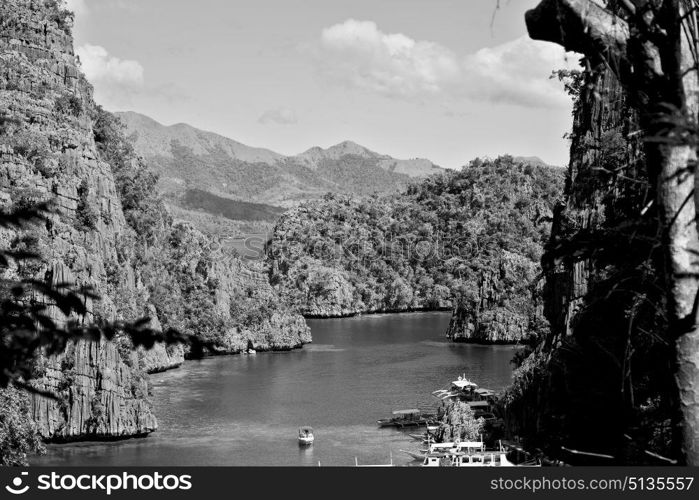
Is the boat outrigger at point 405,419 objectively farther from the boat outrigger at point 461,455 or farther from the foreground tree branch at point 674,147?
the foreground tree branch at point 674,147

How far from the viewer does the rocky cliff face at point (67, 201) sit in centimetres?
5241

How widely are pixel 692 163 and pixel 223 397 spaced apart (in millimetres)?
66010

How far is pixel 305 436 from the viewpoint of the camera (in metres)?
51.7

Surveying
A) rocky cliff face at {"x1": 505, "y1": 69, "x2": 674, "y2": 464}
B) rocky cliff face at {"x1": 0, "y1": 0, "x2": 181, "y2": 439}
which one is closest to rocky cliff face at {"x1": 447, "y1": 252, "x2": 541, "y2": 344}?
rocky cliff face at {"x1": 0, "y1": 0, "x2": 181, "y2": 439}

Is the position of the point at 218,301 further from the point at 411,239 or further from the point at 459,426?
the point at 411,239

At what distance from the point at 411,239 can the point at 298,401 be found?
11525 centimetres

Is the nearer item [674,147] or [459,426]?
[674,147]

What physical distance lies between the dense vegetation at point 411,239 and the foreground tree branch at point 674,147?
149m

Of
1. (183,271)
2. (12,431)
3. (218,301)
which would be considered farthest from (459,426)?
(183,271)

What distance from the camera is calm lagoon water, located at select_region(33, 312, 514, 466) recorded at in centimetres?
4984

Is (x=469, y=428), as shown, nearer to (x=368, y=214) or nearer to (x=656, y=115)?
(x=656, y=115)

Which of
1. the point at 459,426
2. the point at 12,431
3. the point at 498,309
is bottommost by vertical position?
the point at 459,426

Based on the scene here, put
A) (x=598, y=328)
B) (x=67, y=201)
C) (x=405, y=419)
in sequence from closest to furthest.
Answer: (x=598, y=328) → (x=67, y=201) → (x=405, y=419)

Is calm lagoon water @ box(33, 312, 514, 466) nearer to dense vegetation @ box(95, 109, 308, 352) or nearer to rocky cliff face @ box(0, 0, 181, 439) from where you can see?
rocky cliff face @ box(0, 0, 181, 439)
